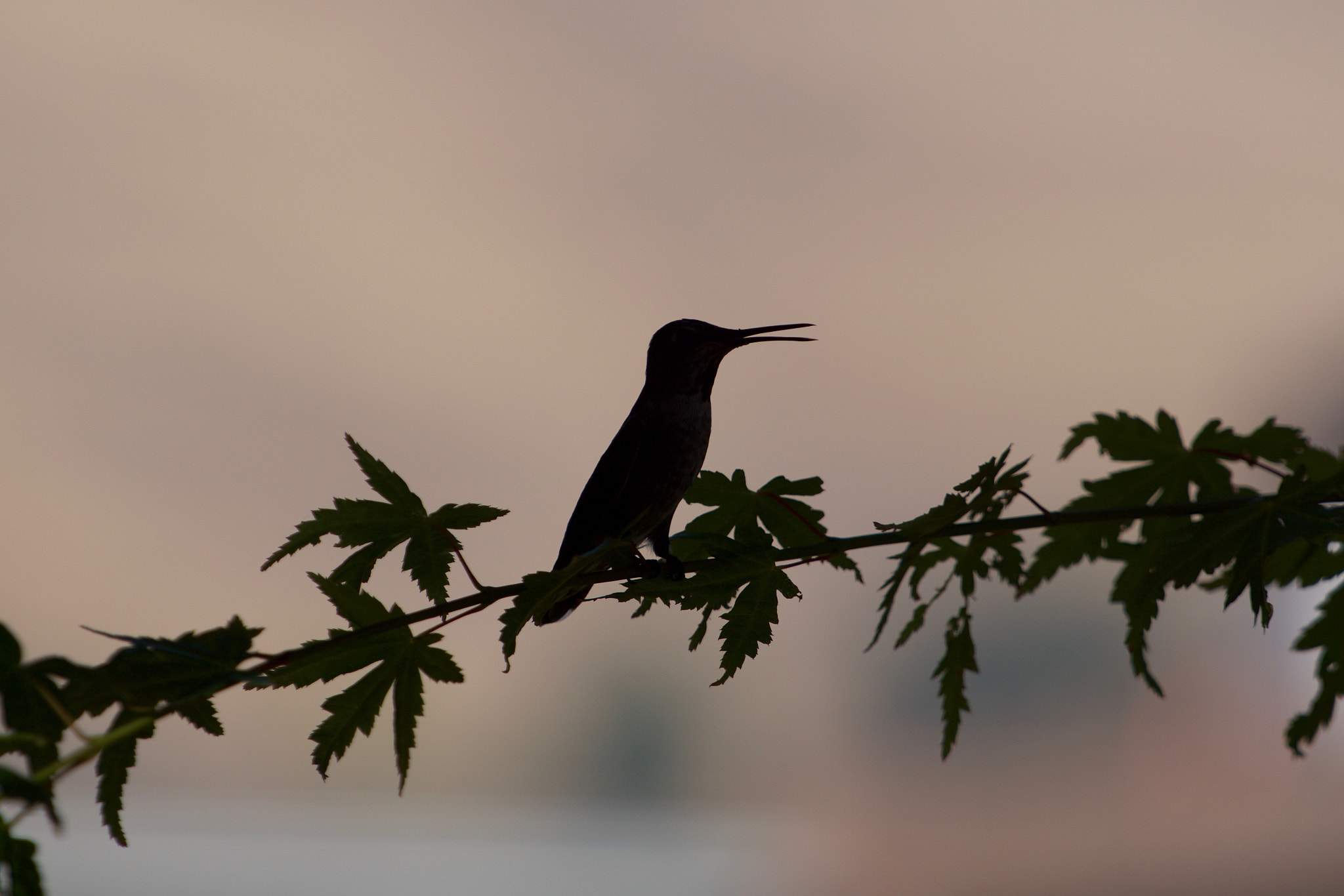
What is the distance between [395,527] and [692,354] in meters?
1.21

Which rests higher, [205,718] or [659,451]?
[659,451]

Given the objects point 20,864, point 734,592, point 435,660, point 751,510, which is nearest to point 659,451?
point 751,510

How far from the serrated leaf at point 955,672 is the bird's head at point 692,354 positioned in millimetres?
1054

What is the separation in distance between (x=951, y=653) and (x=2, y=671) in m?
2.36

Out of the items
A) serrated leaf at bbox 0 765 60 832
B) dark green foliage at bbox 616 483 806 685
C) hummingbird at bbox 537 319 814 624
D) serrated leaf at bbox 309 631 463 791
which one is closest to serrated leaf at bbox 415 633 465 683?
serrated leaf at bbox 309 631 463 791

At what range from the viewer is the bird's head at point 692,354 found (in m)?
2.94

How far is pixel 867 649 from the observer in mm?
2371

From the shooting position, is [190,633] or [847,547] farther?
[847,547]

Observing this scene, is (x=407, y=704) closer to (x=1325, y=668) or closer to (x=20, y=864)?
(x=20, y=864)

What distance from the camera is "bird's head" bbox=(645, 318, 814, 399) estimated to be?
9.66ft

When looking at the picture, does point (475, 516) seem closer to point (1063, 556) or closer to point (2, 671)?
point (2, 671)

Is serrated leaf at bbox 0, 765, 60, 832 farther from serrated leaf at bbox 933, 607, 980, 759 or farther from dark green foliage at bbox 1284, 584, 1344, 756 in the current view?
dark green foliage at bbox 1284, 584, 1344, 756

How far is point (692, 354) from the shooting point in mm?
2965

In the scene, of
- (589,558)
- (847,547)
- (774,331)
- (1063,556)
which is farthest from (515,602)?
(1063,556)
